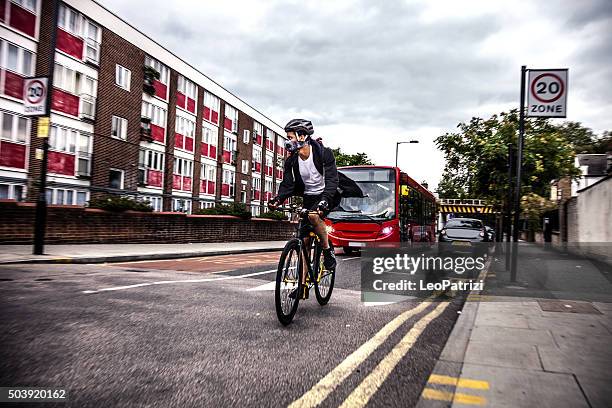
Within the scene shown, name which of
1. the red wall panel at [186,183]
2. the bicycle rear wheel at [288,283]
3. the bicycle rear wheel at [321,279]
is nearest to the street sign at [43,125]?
the bicycle rear wheel at [321,279]

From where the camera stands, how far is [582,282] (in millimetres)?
9000

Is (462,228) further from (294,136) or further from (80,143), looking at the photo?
(80,143)

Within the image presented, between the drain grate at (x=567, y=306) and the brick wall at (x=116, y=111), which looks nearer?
the drain grate at (x=567, y=306)

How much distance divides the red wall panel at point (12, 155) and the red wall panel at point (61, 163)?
1.39 meters

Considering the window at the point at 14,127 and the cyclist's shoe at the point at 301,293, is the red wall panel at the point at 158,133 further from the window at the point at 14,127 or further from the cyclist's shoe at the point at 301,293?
the cyclist's shoe at the point at 301,293

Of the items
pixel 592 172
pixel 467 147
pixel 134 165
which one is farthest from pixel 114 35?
pixel 592 172

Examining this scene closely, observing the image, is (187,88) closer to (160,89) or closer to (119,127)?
(160,89)

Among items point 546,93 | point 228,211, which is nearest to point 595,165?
point 546,93

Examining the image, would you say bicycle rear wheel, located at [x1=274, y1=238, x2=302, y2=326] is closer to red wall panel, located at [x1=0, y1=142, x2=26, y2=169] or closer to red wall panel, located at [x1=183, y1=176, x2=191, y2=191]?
red wall panel, located at [x1=0, y1=142, x2=26, y2=169]

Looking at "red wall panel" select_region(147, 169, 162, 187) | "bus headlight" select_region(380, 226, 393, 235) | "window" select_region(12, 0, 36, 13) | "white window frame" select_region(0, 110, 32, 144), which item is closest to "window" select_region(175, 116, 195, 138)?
"red wall panel" select_region(147, 169, 162, 187)

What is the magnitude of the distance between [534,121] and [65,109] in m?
23.7

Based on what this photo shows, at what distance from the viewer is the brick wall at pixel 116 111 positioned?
75.2 feet

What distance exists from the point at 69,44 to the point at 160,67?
24.8 feet

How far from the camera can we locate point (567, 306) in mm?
5688
